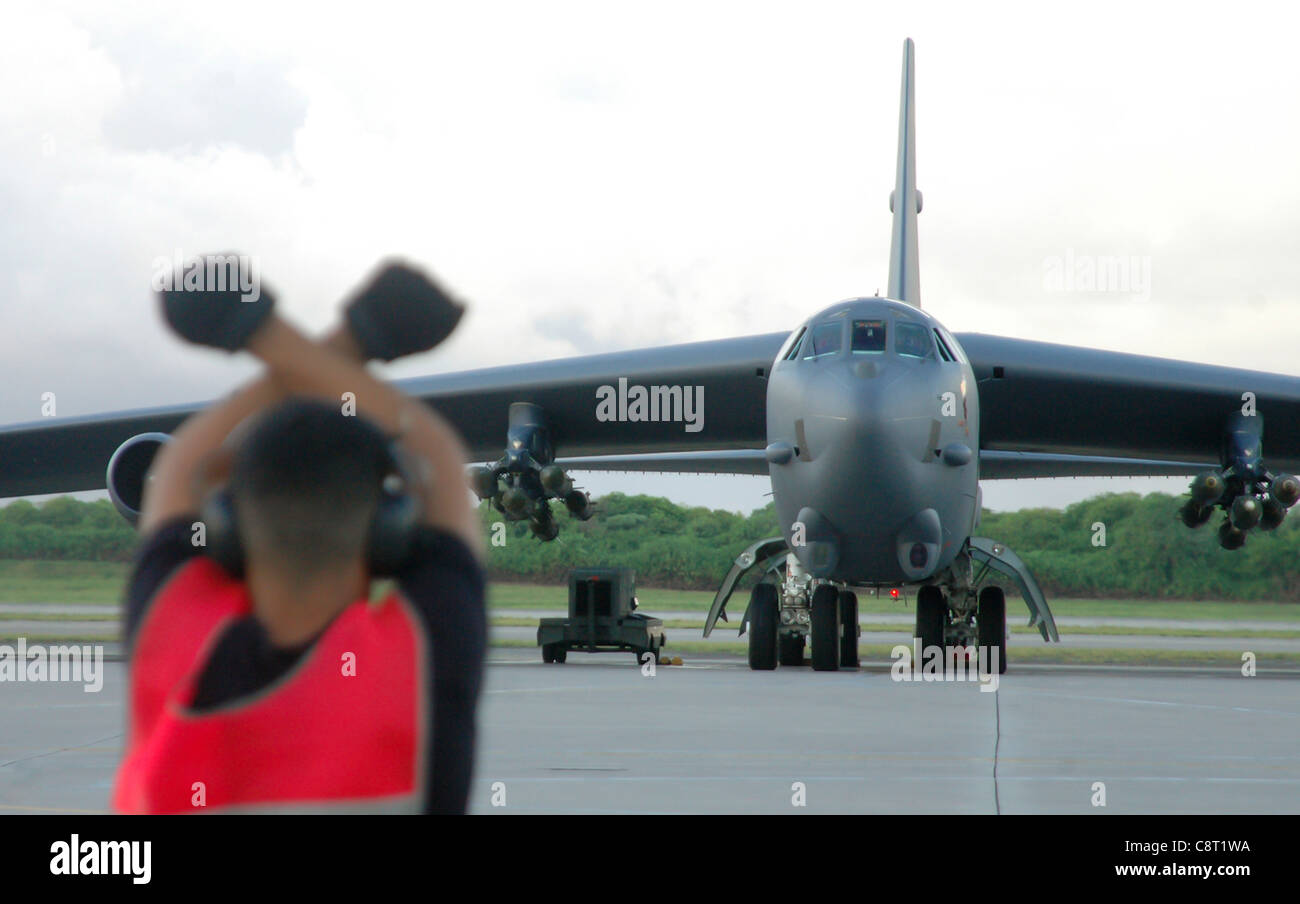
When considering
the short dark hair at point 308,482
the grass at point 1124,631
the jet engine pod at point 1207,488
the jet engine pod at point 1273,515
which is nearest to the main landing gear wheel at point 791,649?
the jet engine pod at point 1207,488

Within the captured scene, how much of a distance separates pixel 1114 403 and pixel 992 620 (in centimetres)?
385

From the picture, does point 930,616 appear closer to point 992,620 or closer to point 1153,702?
point 992,620

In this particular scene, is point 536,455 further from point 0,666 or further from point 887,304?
point 0,666

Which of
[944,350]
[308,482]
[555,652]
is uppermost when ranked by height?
[944,350]

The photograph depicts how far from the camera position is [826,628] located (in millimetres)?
16719

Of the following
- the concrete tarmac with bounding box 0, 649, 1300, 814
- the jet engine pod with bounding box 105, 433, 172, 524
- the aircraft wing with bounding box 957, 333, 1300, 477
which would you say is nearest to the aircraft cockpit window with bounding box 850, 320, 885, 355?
the concrete tarmac with bounding box 0, 649, 1300, 814

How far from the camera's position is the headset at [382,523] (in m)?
1.35

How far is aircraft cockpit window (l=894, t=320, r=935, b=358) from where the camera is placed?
1474cm

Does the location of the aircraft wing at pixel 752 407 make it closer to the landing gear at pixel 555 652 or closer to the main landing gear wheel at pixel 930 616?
the main landing gear wheel at pixel 930 616

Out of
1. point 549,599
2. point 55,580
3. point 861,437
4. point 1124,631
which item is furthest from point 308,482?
point 1124,631

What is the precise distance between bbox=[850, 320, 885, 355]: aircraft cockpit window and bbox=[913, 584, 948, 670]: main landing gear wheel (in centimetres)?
386

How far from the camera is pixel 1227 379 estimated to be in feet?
61.3

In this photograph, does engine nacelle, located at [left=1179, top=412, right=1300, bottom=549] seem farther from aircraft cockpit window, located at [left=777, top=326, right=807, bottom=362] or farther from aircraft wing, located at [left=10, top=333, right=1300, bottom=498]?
aircraft cockpit window, located at [left=777, top=326, right=807, bottom=362]
